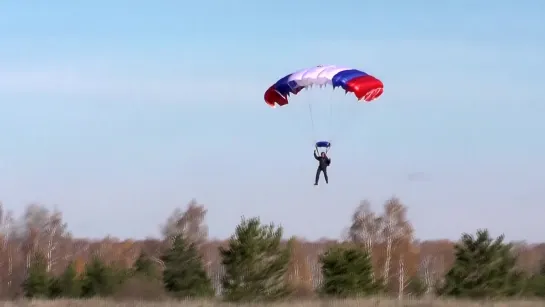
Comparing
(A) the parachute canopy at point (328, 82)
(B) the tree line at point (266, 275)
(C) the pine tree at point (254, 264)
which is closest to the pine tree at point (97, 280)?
(B) the tree line at point (266, 275)

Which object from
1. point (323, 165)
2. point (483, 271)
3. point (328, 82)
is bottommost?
point (483, 271)

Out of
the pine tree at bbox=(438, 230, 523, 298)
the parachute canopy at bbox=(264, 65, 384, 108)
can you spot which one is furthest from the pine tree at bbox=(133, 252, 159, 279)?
the parachute canopy at bbox=(264, 65, 384, 108)

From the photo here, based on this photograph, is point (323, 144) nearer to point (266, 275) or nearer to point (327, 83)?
point (327, 83)

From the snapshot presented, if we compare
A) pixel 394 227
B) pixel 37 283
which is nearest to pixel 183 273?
pixel 37 283

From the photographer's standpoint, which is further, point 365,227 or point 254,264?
point 365,227

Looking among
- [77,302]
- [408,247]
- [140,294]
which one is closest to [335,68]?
[77,302]

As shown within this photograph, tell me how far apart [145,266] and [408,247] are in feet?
126

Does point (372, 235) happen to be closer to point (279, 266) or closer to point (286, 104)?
point (279, 266)

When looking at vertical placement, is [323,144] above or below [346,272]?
above

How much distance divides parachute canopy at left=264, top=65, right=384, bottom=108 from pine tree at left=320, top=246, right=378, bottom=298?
13.8m

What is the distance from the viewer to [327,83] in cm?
2572

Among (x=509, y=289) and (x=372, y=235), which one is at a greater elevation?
(x=372, y=235)

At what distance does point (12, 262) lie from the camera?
80.8 metres

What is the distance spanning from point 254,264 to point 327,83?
14048 mm
